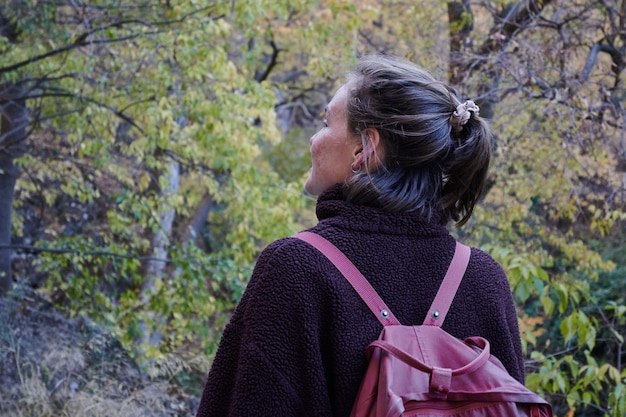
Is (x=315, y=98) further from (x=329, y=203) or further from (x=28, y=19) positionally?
(x=329, y=203)

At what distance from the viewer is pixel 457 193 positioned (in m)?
1.94

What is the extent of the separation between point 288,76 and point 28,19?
→ 13088 mm

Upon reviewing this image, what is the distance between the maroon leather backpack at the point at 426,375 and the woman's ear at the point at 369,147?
24 centimetres

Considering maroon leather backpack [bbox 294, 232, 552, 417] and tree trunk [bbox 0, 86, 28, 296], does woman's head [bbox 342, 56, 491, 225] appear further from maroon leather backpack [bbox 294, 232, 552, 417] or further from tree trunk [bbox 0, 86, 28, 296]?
tree trunk [bbox 0, 86, 28, 296]

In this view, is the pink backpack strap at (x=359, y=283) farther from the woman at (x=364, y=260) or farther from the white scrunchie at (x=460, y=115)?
the white scrunchie at (x=460, y=115)

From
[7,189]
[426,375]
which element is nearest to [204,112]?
[7,189]

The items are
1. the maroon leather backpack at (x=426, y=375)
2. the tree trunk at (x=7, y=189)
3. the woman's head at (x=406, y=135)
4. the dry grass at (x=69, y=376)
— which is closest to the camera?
the maroon leather backpack at (x=426, y=375)

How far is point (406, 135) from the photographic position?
175 cm

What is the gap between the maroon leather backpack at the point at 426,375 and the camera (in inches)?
Answer: 60.6

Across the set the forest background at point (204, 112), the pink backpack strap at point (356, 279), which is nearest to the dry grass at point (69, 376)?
the forest background at point (204, 112)

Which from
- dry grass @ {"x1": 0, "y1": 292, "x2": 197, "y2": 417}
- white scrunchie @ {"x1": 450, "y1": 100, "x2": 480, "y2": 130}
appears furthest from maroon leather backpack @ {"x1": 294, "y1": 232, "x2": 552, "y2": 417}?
dry grass @ {"x1": 0, "y1": 292, "x2": 197, "y2": 417}

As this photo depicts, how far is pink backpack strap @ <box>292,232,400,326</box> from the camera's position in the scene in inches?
64.7

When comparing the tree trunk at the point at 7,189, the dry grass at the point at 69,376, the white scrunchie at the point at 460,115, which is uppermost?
the white scrunchie at the point at 460,115

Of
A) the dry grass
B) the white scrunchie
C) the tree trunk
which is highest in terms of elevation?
the white scrunchie
